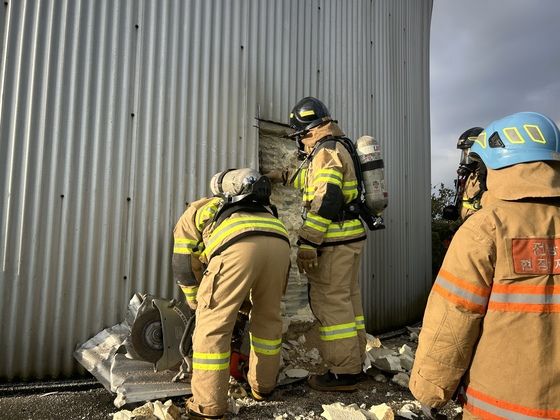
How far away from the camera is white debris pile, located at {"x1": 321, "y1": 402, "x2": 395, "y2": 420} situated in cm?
285

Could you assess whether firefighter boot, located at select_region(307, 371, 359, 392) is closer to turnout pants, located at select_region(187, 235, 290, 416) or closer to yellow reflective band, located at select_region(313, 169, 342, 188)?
turnout pants, located at select_region(187, 235, 290, 416)

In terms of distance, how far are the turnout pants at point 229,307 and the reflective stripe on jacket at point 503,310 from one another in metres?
1.45

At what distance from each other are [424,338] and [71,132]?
331 centimetres

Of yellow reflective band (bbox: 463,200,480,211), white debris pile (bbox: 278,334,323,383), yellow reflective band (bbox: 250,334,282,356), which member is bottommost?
white debris pile (bbox: 278,334,323,383)

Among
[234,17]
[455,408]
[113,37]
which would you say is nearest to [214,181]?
[113,37]

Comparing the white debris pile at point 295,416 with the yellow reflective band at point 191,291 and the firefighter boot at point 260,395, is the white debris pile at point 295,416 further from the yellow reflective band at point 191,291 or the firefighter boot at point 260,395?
the yellow reflective band at point 191,291

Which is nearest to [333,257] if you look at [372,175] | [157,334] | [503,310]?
[372,175]

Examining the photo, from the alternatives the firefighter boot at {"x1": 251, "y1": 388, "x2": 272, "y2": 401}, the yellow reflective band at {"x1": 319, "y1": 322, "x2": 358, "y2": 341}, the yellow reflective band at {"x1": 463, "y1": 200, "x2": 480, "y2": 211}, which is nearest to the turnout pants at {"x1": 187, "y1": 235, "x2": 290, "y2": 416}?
the firefighter boot at {"x1": 251, "y1": 388, "x2": 272, "y2": 401}

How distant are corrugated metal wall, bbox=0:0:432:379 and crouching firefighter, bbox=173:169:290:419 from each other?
0.83 metres

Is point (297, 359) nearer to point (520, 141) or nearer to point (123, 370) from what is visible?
point (123, 370)

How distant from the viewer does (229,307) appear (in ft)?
9.64

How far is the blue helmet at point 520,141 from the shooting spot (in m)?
1.71

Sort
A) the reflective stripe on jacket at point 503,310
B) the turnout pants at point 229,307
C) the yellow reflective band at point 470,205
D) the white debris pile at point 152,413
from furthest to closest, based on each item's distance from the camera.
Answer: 1. the yellow reflective band at point 470,205
2. the turnout pants at point 229,307
3. the white debris pile at point 152,413
4. the reflective stripe on jacket at point 503,310

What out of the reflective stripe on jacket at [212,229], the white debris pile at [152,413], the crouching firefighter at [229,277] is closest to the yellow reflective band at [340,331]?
the crouching firefighter at [229,277]
